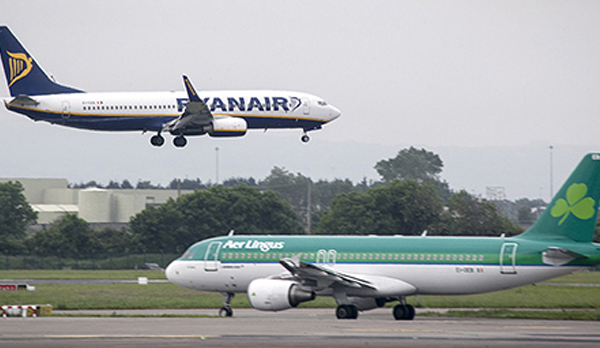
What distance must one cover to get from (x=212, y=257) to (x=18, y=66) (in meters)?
28.1

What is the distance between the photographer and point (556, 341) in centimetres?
2367

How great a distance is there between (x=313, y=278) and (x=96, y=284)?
27.1 meters

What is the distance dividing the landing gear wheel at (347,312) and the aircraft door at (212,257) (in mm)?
5385

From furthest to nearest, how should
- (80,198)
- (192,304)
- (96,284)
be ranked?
1. (80,198)
2. (96,284)
3. (192,304)

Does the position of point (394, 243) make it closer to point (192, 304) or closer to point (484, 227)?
point (192, 304)

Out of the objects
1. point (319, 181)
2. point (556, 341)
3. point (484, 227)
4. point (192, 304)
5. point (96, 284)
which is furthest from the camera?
point (319, 181)

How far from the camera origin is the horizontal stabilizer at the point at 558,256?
3030 centimetres

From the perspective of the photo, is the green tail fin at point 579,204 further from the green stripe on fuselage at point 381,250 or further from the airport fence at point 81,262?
the airport fence at point 81,262

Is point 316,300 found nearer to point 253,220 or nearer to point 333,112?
point 333,112

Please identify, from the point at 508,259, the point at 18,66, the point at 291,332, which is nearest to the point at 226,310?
the point at 291,332

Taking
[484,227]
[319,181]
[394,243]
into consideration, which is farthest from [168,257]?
[319,181]

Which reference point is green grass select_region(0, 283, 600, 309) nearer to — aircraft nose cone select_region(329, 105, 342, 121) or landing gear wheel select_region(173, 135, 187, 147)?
landing gear wheel select_region(173, 135, 187, 147)

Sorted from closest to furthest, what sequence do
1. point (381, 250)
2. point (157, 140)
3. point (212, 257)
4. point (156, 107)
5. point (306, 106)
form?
point (381, 250), point (212, 257), point (156, 107), point (157, 140), point (306, 106)

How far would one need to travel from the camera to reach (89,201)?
419ft
